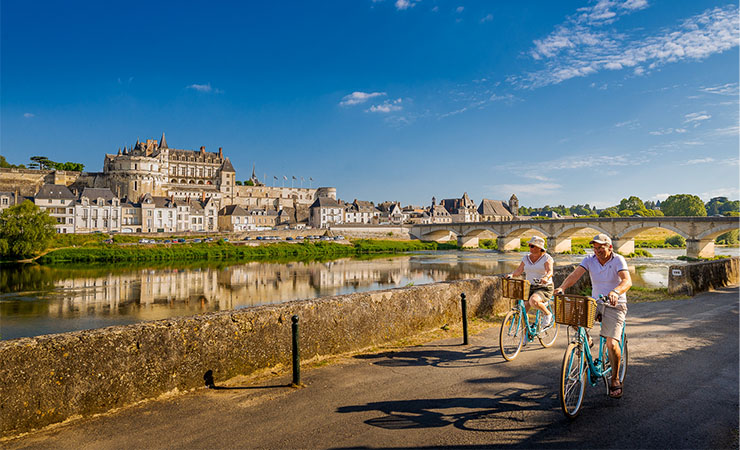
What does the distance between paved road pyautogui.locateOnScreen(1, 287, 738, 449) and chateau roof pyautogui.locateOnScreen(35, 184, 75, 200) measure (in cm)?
7803

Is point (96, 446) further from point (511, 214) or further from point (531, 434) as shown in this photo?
point (511, 214)

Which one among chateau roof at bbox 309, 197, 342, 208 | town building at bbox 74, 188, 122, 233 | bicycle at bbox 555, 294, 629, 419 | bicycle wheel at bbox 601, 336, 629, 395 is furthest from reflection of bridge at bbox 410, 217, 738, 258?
town building at bbox 74, 188, 122, 233

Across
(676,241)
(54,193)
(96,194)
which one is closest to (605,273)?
(676,241)

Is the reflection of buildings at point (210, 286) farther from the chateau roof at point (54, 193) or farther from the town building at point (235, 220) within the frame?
the town building at point (235, 220)

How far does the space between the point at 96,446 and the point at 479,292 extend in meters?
6.82

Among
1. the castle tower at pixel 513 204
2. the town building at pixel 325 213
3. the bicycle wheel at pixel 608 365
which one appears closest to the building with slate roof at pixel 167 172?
the town building at pixel 325 213

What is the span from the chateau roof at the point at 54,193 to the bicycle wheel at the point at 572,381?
80.5 meters

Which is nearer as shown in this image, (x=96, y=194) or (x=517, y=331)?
(x=517, y=331)

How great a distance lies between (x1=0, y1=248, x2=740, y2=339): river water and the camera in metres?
17.9

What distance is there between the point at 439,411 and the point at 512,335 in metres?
2.34

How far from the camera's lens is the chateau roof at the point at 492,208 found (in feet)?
374

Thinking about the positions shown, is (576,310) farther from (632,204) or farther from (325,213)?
(632,204)

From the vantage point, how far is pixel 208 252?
5219cm

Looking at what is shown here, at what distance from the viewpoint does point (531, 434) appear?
12.8ft
